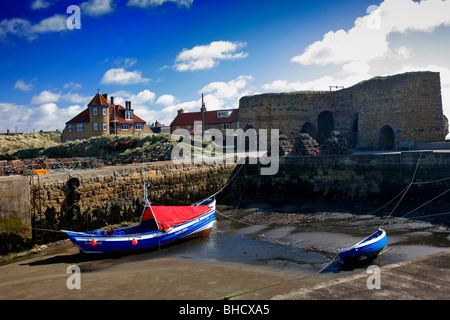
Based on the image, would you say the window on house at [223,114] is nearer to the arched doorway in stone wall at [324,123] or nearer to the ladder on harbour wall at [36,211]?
the arched doorway in stone wall at [324,123]

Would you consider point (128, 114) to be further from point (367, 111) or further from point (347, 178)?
point (347, 178)

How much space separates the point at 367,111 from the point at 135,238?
2039 centimetres

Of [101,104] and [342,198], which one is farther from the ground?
[101,104]

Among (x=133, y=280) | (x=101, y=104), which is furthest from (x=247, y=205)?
(x=101, y=104)

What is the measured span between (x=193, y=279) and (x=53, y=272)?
3.86 meters

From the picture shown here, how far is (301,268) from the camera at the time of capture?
8.26m

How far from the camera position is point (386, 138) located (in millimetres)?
23344

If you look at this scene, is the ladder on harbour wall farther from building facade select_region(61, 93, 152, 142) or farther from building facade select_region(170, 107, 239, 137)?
building facade select_region(170, 107, 239, 137)

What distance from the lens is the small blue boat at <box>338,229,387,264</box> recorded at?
A: 7.72 metres

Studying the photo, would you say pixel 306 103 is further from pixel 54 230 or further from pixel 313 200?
pixel 54 230

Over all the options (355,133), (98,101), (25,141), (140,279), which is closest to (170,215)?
(140,279)

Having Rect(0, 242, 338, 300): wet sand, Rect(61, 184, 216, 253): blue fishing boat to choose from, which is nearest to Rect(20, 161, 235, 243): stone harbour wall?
Rect(0, 242, 338, 300): wet sand

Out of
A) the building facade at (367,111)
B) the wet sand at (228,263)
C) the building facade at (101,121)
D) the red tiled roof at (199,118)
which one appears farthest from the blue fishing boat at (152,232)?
the red tiled roof at (199,118)

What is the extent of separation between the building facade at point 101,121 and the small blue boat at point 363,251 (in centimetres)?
3881
